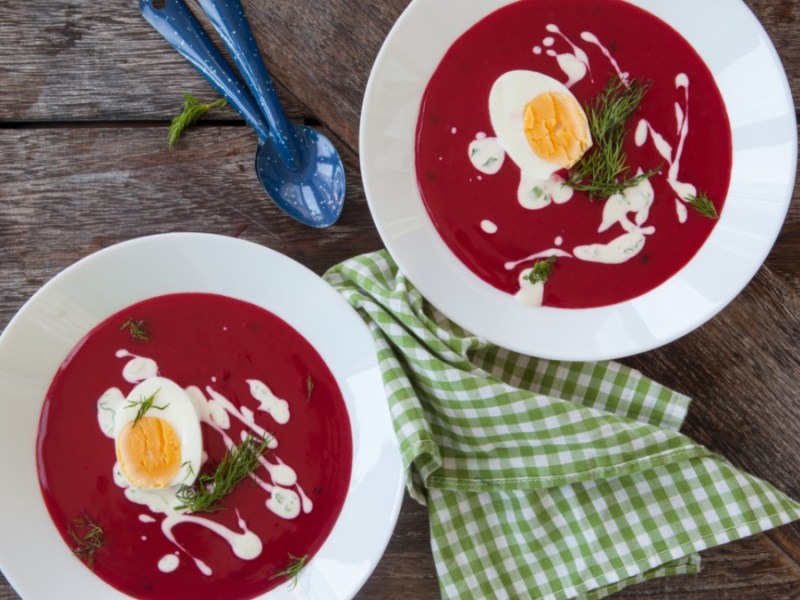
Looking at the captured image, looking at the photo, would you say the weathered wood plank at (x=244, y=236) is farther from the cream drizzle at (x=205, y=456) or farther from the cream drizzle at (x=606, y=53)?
the cream drizzle at (x=606, y=53)

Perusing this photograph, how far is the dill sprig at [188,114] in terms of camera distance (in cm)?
192

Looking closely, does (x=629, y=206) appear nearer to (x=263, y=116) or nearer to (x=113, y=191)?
(x=263, y=116)

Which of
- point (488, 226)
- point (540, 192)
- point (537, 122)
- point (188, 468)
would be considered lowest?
point (188, 468)

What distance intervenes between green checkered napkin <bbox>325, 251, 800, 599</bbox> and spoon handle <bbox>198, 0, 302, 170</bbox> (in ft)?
1.26

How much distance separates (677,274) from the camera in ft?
6.03

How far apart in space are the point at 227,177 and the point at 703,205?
114 centimetres

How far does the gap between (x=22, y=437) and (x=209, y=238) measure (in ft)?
2.06

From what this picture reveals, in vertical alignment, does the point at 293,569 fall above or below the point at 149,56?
below

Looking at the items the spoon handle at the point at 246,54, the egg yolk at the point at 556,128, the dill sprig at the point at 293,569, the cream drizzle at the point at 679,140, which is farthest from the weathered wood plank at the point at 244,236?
the egg yolk at the point at 556,128

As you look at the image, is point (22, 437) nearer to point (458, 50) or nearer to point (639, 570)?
point (458, 50)

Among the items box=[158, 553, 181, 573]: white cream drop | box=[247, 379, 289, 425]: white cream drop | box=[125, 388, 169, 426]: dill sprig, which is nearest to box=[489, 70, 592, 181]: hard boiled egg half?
box=[247, 379, 289, 425]: white cream drop

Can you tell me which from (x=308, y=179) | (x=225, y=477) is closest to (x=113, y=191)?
A: (x=308, y=179)

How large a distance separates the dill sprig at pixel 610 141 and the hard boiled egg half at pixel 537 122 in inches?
1.1

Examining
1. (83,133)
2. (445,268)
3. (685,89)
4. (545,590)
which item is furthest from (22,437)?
(685,89)
